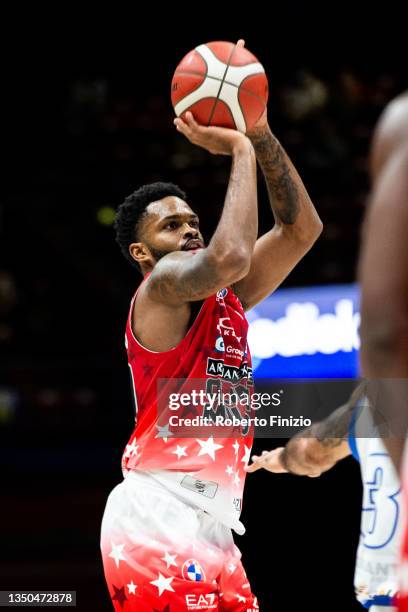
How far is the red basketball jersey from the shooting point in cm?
312

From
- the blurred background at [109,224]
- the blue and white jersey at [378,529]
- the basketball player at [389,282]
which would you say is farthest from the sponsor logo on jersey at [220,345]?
the blurred background at [109,224]

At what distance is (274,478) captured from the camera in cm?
584

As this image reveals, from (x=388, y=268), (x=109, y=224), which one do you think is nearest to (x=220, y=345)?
(x=388, y=268)

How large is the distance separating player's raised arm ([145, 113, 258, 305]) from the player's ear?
31 centimetres

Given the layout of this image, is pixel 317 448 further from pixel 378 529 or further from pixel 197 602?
pixel 197 602

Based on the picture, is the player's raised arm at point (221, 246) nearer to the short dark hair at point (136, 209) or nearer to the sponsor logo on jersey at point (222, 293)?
the sponsor logo on jersey at point (222, 293)

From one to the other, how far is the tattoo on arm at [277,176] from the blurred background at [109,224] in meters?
2.72

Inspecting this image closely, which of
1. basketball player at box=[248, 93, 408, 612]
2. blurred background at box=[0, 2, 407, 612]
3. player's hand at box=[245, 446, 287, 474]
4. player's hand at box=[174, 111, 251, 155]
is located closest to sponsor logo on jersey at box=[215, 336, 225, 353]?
player's hand at box=[245, 446, 287, 474]

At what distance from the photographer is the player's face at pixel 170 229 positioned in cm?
346

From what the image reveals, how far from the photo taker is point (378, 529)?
116 inches

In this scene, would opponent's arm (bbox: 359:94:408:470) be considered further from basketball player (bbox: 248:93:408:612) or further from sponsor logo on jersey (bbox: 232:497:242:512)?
sponsor logo on jersey (bbox: 232:497:242:512)

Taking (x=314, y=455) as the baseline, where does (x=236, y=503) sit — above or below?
below

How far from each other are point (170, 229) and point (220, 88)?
615mm

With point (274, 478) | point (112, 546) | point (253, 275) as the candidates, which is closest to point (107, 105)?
point (274, 478)
